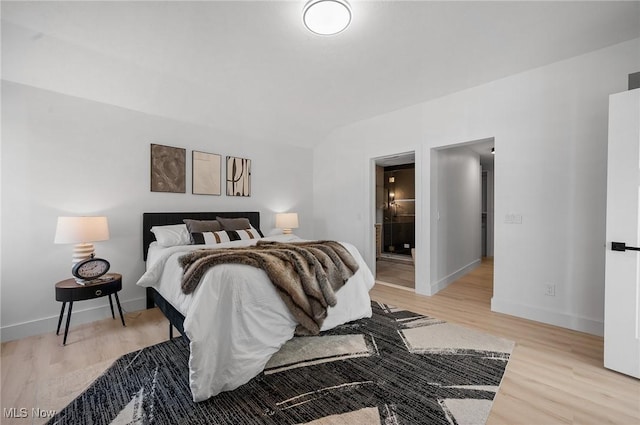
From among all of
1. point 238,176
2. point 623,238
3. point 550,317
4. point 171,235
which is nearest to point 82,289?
point 171,235

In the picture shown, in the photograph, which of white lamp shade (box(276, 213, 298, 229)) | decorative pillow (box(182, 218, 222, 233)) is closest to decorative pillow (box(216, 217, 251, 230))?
decorative pillow (box(182, 218, 222, 233))

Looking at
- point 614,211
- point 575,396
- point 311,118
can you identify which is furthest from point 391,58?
point 575,396

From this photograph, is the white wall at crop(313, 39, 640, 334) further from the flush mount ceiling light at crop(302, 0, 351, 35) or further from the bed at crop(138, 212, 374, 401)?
the bed at crop(138, 212, 374, 401)

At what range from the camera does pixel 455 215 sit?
4316 millimetres

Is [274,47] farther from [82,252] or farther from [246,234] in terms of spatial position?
[82,252]

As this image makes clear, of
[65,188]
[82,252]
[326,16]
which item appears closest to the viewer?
[326,16]

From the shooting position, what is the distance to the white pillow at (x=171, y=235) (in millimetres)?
2985

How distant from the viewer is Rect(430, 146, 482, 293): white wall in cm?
379

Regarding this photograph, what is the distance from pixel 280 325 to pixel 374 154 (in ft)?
9.80

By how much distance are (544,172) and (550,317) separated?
1456 millimetres

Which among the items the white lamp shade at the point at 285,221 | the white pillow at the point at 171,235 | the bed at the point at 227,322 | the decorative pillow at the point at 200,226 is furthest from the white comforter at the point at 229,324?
the white lamp shade at the point at 285,221

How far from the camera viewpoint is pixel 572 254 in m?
2.59

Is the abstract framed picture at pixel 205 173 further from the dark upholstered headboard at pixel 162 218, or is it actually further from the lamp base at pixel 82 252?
the lamp base at pixel 82 252

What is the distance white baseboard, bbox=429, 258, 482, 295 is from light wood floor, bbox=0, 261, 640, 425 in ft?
1.94
